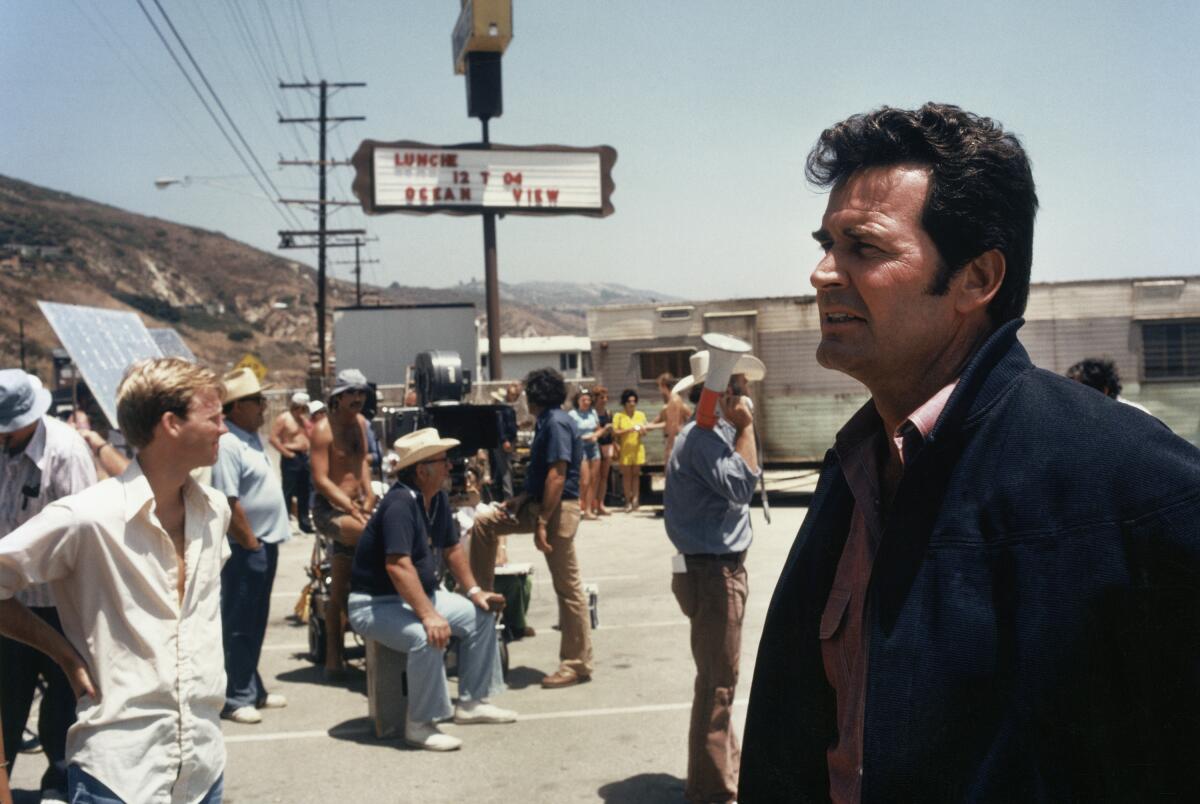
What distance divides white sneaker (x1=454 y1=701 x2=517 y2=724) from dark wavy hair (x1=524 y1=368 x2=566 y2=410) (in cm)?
210

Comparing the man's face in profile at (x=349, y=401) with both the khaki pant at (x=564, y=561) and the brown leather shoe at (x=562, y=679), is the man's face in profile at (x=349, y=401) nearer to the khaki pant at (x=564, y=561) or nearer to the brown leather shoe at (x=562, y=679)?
the khaki pant at (x=564, y=561)

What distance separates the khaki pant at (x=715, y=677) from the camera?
5051 millimetres

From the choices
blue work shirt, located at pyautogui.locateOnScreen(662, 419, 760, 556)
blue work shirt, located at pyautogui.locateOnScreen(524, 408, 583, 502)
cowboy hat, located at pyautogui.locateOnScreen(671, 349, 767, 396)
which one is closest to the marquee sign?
blue work shirt, located at pyautogui.locateOnScreen(524, 408, 583, 502)

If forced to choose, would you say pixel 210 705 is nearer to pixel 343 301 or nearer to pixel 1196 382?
pixel 1196 382

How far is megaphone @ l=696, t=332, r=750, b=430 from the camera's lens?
4797mm

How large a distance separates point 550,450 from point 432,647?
5.51ft

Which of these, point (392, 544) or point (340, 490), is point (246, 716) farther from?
point (340, 490)

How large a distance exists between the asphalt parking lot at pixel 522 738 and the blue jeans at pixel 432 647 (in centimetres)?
25

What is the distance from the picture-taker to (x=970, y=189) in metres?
1.74

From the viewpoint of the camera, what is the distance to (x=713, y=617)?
5.09m

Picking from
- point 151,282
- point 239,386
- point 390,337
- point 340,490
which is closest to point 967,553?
point 239,386

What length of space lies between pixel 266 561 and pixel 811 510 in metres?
5.64

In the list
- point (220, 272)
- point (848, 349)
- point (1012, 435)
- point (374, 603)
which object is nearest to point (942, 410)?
point (1012, 435)

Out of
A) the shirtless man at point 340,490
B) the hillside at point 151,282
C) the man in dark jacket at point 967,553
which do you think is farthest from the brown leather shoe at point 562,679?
the hillside at point 151,282
